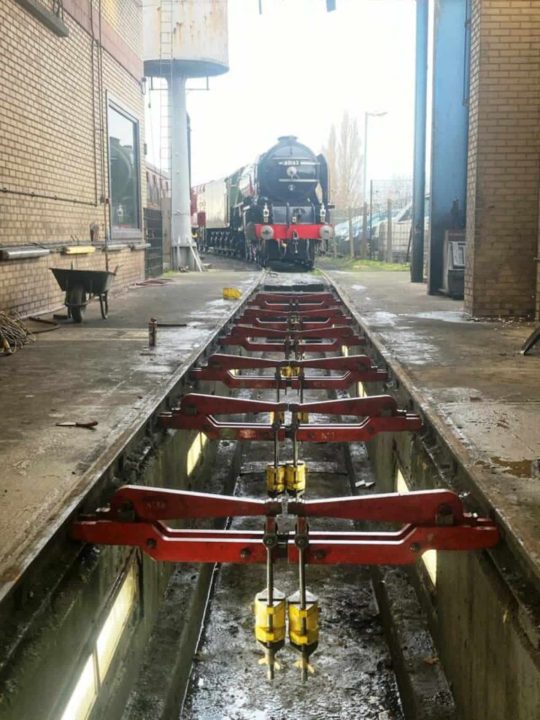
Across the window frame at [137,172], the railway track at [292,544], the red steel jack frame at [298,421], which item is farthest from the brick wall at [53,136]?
the red steel jack frame at [298,421]

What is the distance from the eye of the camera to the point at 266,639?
245 cm

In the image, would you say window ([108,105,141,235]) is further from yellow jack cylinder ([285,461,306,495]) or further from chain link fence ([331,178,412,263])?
chain link fence ([331,178,412,263])

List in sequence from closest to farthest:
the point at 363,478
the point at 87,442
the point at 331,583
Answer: the point at 87,442 < the point at 331,583 < the point at 363,478

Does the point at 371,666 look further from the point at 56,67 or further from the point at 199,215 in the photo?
the point at 199,215

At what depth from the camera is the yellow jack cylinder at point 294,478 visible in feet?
12.2

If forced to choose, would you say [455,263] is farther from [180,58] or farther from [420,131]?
[180,58]

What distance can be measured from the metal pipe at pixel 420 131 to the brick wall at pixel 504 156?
522cm

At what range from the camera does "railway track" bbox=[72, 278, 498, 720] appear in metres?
2.57

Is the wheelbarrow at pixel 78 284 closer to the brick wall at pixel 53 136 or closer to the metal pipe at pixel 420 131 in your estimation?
the brick wall at pixel 53 136

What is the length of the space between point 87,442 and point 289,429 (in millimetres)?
975

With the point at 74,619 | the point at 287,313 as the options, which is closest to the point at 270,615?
the point at 74,619

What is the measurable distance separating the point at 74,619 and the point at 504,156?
7787mm

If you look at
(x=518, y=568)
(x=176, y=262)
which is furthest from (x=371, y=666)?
(x=176, y=262)

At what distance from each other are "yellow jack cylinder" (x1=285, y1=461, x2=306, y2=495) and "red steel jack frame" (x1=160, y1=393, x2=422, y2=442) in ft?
0.73
